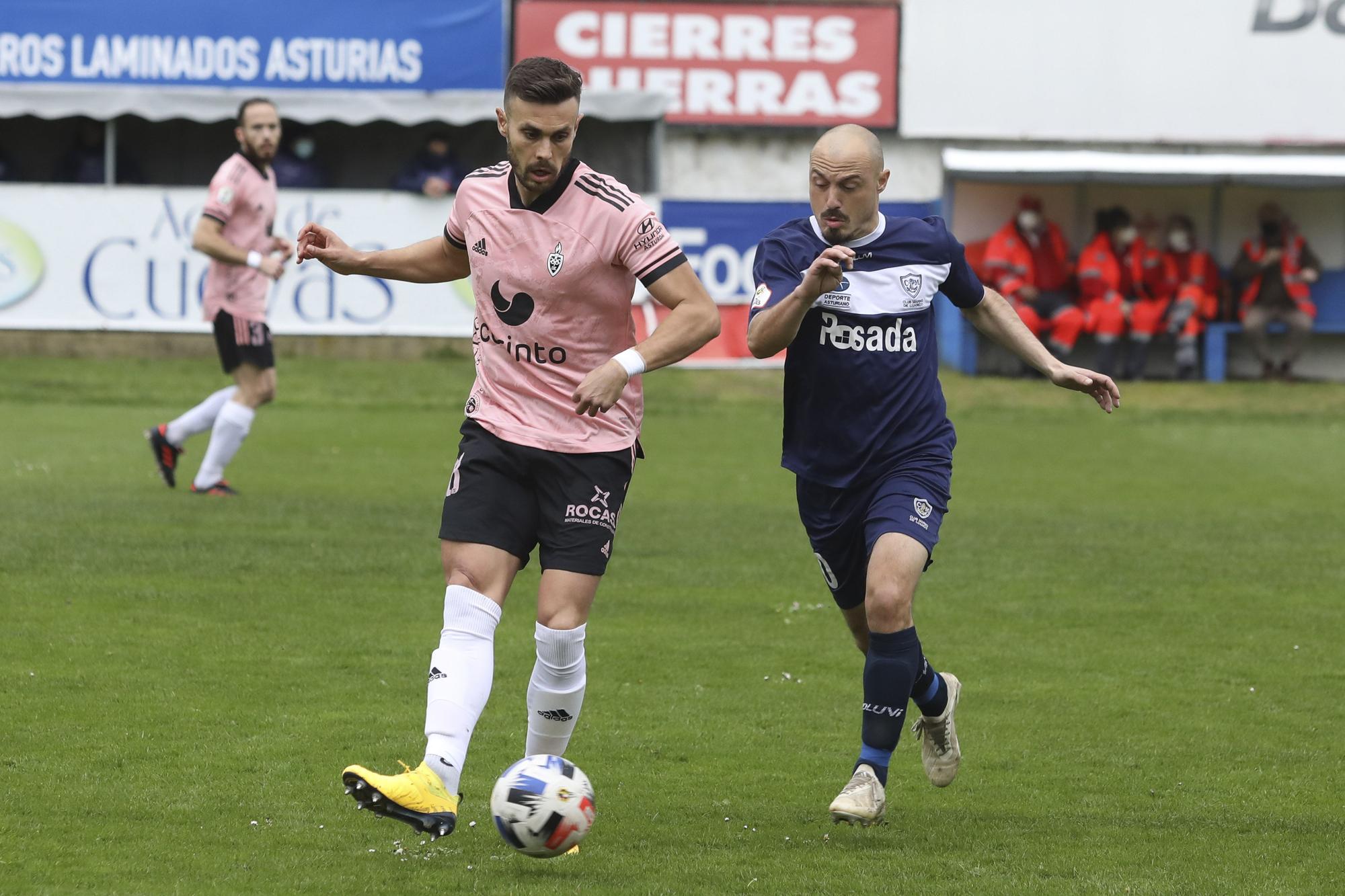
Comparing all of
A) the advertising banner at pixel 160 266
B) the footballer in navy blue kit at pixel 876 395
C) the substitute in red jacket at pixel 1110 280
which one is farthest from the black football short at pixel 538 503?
the substitute in red jacket at pixel 1110 280

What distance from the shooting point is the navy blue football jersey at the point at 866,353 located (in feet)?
19.1

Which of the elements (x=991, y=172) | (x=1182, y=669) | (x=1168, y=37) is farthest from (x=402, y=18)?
(x=1182, y=669)

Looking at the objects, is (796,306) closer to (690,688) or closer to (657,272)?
(657,272)

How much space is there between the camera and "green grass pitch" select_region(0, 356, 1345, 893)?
16.8 ft

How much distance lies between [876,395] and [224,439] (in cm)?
747

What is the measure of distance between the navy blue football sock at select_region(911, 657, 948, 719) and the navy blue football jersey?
26.8 inches

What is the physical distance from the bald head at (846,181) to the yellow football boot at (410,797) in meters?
2.07

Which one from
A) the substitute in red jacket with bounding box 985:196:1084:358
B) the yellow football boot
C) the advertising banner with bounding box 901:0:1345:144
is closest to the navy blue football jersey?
the yellow football boot

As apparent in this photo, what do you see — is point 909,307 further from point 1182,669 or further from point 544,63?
point 1182,669

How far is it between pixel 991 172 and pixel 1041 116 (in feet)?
5.32

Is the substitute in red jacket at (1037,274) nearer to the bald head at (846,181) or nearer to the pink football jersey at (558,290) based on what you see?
the bald head at (846,181)

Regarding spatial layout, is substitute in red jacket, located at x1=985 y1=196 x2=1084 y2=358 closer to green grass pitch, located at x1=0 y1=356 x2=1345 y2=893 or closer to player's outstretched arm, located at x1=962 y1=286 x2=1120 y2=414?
green grass pitch, located at x1=0 y1=356 x2=1345 y2=893

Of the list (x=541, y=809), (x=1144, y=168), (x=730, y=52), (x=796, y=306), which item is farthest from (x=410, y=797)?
(x=730, y=52)

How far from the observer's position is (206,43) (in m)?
23.7
